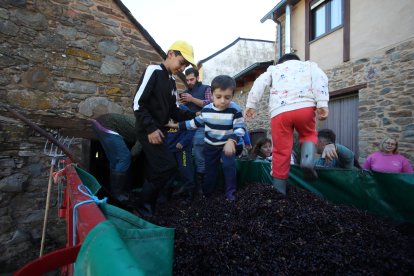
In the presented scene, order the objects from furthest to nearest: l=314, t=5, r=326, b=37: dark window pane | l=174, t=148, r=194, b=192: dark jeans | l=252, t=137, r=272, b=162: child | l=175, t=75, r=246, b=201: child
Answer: l=314, t=5, r=326, b=37: dark window pane, l=252, t=137, r=272, b=162: child, l=174, t=148, r=194, b=192: dark jeans, l=175, t=75, r=246, b=201: child

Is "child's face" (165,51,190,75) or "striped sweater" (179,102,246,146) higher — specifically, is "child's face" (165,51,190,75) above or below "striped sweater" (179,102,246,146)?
above

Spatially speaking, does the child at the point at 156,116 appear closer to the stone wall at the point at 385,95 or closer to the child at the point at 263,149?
the child at the point at 263,149

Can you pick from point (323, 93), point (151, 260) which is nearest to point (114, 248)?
point (151, 260)

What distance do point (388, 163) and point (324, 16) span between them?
16.8 feet

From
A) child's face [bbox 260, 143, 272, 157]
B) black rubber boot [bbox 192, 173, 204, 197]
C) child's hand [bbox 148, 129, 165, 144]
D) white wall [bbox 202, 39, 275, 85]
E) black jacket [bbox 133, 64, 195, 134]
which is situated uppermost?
white wall [bbox 202, 39, 275, 85]

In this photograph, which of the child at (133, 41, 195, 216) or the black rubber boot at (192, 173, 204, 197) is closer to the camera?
the child at (133, 41, 195, 216)

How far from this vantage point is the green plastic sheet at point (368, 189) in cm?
200

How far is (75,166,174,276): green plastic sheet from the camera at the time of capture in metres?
0.48

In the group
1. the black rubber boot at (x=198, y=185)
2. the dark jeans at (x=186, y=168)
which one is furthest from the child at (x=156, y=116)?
the dark jeans at (x=186, y=168)

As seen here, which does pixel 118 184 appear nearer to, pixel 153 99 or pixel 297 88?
pixel 153 99

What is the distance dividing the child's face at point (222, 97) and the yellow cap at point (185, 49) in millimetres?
377

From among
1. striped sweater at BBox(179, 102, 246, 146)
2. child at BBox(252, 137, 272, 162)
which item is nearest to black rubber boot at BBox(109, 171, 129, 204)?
striped sweater at BBox(179, 102, 246, 146)

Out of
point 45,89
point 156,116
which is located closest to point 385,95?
point 156,116

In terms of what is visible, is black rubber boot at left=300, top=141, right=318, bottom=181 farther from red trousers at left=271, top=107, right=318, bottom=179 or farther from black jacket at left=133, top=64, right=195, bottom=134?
black jacket at left=133, top=64, right=195, bottom=134
